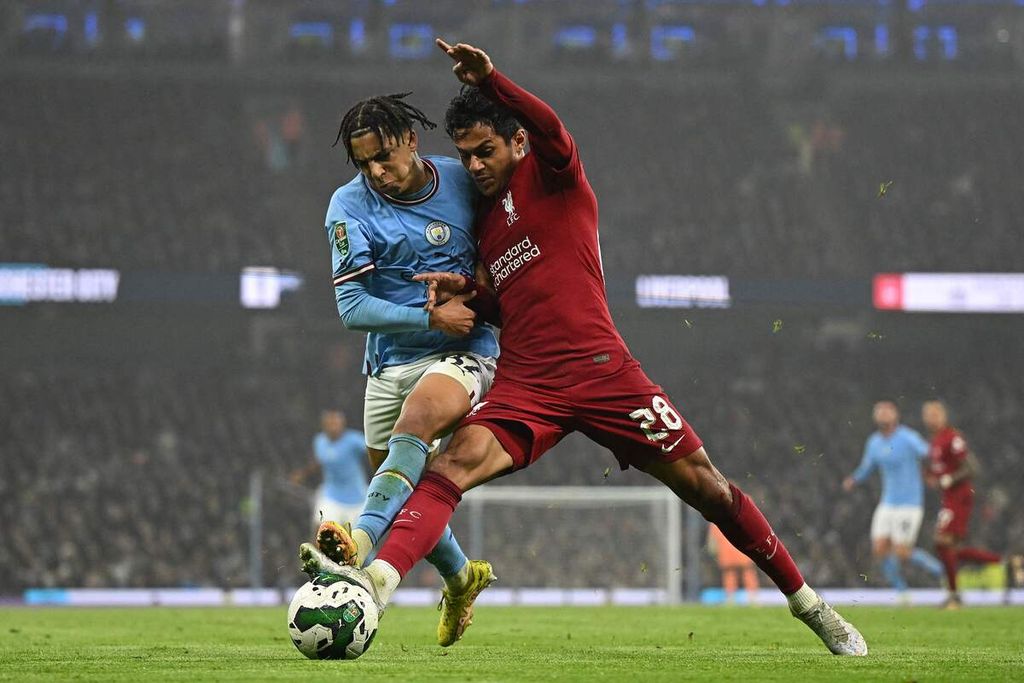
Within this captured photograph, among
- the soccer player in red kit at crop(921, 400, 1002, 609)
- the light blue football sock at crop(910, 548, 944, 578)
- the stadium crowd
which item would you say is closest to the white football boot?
the soccer player in red kit at crop(921, 400, 1002, 609)

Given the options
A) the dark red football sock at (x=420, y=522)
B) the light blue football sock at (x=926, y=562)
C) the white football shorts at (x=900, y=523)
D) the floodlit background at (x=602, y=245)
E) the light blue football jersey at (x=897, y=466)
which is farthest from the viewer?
the floodlit background at (x=602, y=245)

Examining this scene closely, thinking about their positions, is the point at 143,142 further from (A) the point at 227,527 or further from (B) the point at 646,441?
(B) the point at 646,441

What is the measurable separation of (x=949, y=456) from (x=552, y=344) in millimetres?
8691

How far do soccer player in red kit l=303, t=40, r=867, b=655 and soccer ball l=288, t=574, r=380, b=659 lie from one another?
67 cm

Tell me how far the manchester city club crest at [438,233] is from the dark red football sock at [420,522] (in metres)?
0.97

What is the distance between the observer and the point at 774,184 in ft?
86.5

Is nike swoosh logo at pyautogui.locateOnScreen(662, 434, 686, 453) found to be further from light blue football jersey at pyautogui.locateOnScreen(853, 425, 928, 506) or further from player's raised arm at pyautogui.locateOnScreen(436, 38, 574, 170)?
light blue football jersey at pyautogui.locateOnScreen(853, 425, 928, 506)

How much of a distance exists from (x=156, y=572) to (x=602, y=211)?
9.98 metres

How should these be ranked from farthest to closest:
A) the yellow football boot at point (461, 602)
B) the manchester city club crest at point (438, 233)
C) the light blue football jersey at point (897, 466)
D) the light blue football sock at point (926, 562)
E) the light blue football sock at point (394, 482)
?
the light blue football sock at point (926, 562), the light blue football jersey at point (897, 466), the yellow football boot at point (461, 602), the manchester city club crest at point (438, 233), the light blue football sock at point (394, 482)

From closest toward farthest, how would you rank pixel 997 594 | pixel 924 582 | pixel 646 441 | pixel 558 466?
pixel 646 441 < pixel 997 594 < pixel 924 582 < pixel 558 466

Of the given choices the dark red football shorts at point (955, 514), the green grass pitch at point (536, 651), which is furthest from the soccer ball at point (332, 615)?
the dark red football shorts at point (955, 514)

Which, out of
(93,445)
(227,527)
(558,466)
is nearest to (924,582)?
(558,466)

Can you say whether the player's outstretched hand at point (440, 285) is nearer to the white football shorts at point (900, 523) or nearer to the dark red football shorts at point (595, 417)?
the dark red football shorts at point (595, 417)

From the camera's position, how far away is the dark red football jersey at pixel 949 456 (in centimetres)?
1312
